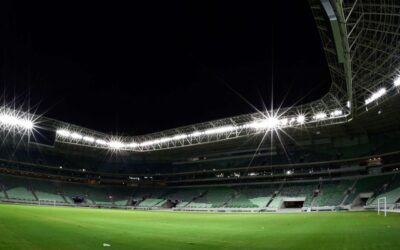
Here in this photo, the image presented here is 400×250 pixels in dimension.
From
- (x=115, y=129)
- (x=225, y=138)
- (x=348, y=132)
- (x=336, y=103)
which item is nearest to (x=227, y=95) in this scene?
(x=225, y=138)

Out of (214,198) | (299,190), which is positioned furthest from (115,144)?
(299,190)

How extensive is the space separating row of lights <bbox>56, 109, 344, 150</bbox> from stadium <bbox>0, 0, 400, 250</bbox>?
9.1 inches

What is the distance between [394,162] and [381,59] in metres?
32.1

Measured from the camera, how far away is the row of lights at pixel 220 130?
56094mm

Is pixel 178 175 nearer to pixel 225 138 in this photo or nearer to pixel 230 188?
pixel 230 188

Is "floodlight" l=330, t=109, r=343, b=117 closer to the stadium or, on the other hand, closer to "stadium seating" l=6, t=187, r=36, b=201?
the stadium

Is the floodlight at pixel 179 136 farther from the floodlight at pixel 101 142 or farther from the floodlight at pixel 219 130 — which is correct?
the floodlight at pixel 101 142

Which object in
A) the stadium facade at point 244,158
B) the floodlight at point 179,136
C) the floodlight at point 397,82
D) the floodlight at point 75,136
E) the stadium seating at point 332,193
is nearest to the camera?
the floodlight at point 397,82

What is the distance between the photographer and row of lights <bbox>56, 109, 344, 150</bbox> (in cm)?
5609

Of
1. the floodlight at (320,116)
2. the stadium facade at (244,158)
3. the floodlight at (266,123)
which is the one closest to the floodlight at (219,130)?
the stadium facade at (244,158)

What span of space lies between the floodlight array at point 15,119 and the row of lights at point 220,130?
763 centimetres

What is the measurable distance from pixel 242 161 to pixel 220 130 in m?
18.1

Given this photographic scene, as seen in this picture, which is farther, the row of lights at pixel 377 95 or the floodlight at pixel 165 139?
the floodlight at pixel 165 139

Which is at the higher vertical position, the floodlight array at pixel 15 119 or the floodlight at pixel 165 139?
the floodlight at pixel 165 139
